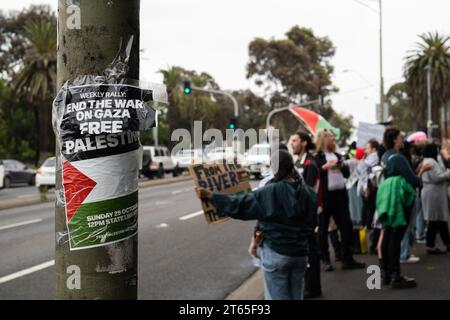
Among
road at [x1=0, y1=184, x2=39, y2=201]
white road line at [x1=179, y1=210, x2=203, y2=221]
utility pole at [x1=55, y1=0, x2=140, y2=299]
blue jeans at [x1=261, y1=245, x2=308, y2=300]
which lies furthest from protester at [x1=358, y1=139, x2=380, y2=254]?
road at [x1=0, y1=184, x2=39, y2=201]

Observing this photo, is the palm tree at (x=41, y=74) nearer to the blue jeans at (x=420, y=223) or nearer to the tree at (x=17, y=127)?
the tree at (x=17, y=127)

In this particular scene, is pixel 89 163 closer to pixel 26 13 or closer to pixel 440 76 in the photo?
pixel 440 76

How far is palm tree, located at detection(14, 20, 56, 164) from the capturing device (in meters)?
40.3

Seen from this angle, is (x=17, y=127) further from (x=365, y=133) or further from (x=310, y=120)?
(x=365, y=133)

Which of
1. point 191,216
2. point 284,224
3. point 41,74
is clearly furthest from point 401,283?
point 41,74

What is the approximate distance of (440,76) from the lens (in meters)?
33.8

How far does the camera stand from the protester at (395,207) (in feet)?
22.1

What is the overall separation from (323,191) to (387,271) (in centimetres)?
133

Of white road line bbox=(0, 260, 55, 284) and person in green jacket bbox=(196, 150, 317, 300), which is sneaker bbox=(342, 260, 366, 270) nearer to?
person in green jacket bbox=(196, 150, 317, 300)

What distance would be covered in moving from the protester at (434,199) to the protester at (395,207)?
210 centimetres

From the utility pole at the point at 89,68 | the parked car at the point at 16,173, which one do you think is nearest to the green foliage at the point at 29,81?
the parked car at the point at 16,173

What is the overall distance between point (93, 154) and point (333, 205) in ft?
20.4

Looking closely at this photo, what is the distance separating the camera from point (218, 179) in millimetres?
3338

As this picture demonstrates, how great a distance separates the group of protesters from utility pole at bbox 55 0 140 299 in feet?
4.40
